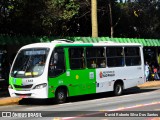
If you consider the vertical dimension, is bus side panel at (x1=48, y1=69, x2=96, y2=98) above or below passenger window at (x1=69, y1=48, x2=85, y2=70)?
below

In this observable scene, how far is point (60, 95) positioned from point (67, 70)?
111cm

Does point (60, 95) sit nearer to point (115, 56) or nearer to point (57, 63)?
point (57, 63)

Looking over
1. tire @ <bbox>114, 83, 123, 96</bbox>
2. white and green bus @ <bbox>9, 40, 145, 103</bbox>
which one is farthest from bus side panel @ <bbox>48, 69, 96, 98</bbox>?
tire @ <bbox>114, 83, 123, 96</bbox>

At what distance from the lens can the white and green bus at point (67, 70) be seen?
16641 mm

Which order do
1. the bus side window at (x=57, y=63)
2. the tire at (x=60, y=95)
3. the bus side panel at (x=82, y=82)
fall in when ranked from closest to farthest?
the bus side window at (x=57, y=63) → the tire at (x=60, y=95) → the bus side panel at (x=82, y=82)

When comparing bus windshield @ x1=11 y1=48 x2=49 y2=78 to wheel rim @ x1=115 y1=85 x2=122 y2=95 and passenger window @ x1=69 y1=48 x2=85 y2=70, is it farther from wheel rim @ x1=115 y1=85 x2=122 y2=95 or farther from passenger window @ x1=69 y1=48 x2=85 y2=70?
wheel rim @ x1=115 y1=85 x2=122 y2=95

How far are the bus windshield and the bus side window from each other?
1.11 feet

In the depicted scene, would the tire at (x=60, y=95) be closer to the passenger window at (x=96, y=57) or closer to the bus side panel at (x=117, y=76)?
the passenger window at (x=96, y=57)

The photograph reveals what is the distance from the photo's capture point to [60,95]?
57.0 ft

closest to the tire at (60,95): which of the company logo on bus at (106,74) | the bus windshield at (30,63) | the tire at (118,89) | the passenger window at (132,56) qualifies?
the bus windshield at (30,63)

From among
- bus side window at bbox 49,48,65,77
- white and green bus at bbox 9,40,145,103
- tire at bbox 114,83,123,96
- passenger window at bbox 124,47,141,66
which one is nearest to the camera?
white and green bus at bbox 9,40,145,103

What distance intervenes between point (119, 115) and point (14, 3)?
13.9m

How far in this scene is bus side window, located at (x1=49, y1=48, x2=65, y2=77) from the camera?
16805mm

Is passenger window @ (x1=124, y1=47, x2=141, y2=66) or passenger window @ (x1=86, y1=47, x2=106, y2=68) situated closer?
passenger window @ (x1=86, y1=47, x2=106, y2=68)
